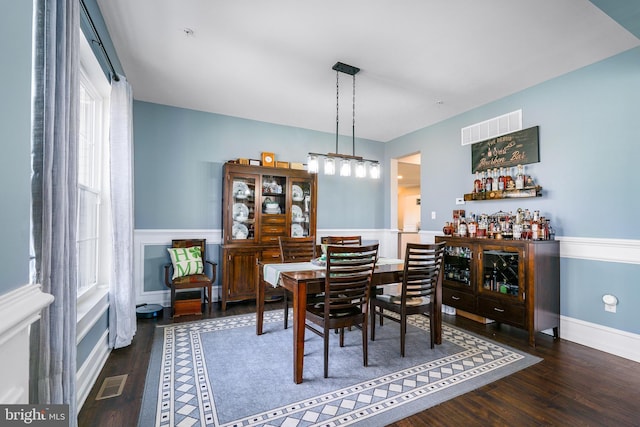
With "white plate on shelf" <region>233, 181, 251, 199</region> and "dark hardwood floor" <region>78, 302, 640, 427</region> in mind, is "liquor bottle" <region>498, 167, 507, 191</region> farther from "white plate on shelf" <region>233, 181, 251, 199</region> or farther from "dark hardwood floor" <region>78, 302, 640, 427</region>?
"white plate on shelf" <region>233, 181, 251, 199</region>

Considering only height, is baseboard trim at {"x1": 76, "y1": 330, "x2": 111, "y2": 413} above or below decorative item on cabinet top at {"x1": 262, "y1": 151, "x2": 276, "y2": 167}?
Result: below

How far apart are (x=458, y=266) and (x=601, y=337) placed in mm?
1409

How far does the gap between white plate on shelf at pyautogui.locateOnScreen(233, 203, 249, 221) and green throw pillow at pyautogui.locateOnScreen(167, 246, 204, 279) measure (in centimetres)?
70

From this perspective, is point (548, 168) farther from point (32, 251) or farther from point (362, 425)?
point (32, 251)

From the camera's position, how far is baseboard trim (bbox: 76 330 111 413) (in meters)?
1.98

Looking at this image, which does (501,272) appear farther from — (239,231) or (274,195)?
(239,231)

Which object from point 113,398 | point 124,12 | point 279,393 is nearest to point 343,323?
point 279,393

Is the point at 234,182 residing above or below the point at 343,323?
above

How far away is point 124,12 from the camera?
236 cm

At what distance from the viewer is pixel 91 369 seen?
2225 millimetres

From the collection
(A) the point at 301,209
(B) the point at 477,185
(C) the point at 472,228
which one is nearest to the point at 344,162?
(A) the point at 301,209

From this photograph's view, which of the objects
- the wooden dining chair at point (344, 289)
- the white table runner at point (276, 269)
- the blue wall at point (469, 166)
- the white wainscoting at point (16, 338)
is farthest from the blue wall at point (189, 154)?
the white wainscoting at point (16, 338)

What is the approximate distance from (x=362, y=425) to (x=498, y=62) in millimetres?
3337

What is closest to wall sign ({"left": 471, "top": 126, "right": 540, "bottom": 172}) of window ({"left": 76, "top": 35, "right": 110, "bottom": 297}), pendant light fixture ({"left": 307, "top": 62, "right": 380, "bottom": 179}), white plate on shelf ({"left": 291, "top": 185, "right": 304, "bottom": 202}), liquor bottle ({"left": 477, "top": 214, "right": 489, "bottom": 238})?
liquor bottle ({"left": 477, "top": 214, "right": 489, "bottom": 238})
